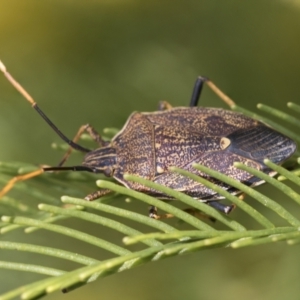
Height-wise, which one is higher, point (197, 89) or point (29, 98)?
point (197, 89)

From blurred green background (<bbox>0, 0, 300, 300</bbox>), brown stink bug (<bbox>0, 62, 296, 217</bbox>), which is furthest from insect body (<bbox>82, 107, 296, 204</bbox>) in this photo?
blurred green background (<bbox>0, 0, 300, 300</bbox>)

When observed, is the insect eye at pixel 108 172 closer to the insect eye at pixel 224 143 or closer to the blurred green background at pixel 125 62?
the insect eye at pixel 224 143

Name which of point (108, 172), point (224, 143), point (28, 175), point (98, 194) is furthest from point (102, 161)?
point (224, 143)

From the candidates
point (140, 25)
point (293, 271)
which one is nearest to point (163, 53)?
point (140, 25)

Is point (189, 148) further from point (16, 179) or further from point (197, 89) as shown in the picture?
point (16, 179)

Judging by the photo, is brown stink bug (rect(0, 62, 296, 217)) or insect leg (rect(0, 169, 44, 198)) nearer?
insect leg (rect(0, 169, 44, 198))

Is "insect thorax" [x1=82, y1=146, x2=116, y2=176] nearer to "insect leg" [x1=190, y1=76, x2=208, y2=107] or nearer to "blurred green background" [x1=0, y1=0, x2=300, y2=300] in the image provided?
"insect leg" [x1=190, y1=76, x2=208, y2=107]
